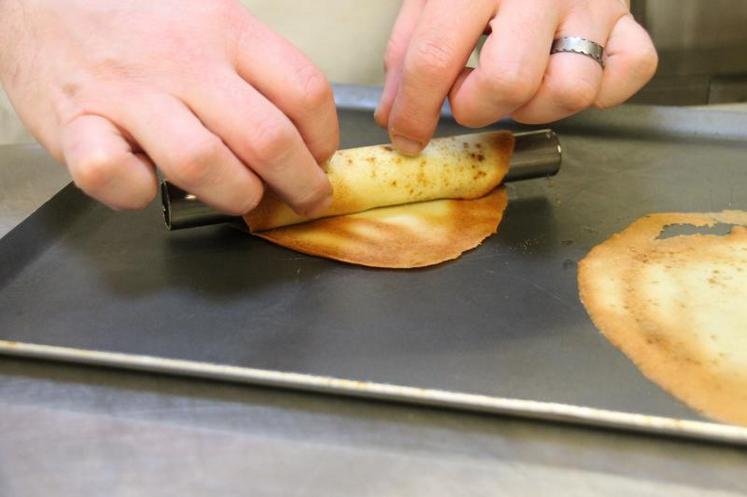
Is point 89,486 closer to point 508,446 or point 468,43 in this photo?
point 508,446

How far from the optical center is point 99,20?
0.95 meters

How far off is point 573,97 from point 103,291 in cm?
70

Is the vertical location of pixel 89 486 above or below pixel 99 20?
below

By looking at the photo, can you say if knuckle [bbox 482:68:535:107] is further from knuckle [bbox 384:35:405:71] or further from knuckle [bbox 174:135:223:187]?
knuckle [bbox 174:135:223:187]

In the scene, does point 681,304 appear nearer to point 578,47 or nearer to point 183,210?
point 578,47

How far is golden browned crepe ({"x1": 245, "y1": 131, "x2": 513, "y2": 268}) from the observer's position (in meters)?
1.01

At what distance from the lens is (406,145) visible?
1.09m

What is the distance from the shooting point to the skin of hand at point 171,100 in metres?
0.86

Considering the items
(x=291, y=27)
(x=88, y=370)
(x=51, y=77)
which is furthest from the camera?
(x=291, y=27)

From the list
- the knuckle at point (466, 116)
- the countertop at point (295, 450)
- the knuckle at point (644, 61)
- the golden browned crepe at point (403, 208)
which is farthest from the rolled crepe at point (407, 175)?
the countertop at point (295, 450)

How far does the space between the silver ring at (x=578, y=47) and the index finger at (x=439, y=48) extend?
110 mm

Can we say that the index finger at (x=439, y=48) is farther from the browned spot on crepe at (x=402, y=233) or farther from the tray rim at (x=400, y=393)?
the tray rim at (x=400, y=393)

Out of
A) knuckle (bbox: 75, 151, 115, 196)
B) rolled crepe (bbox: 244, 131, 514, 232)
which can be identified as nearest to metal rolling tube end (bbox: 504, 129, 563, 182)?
rolled crepe (bbox: 244, 131, 514, 232)

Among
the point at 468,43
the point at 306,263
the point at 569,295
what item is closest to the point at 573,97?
the point at 468,43
